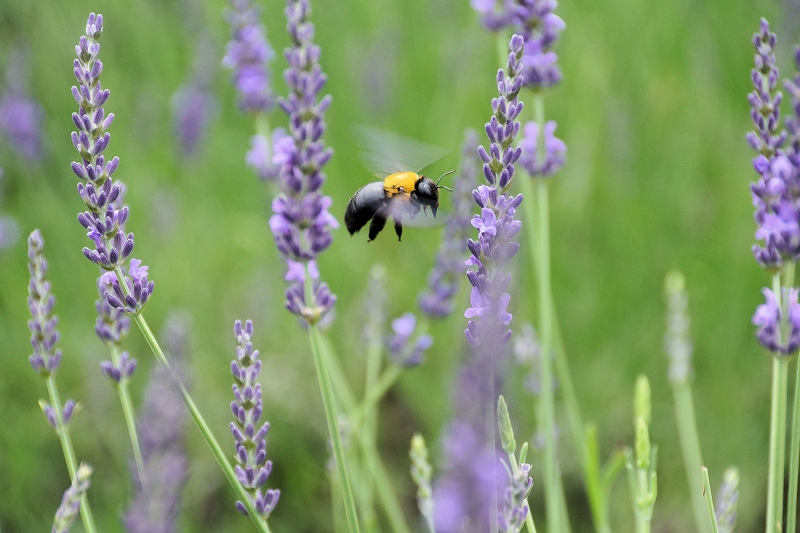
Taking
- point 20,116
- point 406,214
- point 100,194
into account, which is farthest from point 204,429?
point 20,116

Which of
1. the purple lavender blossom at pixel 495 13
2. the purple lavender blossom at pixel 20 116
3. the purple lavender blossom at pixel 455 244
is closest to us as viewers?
the purple lavender blossom at pixel 455 244

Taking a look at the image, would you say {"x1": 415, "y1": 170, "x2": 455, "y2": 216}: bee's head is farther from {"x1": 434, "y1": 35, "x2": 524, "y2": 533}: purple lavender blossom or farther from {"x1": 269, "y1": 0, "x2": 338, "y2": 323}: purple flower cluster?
{"x1": 434, "y1": 35, "x2": 524, "y2": 533}: purple lavender blossom

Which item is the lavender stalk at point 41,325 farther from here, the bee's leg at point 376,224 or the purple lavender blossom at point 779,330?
the purple lavender blossom at point 779,330

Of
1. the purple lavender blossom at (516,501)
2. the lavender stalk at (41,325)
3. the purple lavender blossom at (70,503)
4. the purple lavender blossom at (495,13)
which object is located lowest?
the purple lavender blossom at (70,503)

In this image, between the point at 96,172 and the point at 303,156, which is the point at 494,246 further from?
the point at 96,172

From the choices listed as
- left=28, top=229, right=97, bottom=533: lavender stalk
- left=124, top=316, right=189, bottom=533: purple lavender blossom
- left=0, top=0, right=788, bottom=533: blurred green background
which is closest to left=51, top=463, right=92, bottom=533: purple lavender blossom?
left=124, top=316, right=189, bottom=533: purple lavender blossom

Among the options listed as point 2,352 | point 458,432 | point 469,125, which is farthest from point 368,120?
point 458,432

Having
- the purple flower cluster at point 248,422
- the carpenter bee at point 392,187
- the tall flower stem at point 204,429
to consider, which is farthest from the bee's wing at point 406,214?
the tall flower stem at point 204,429
